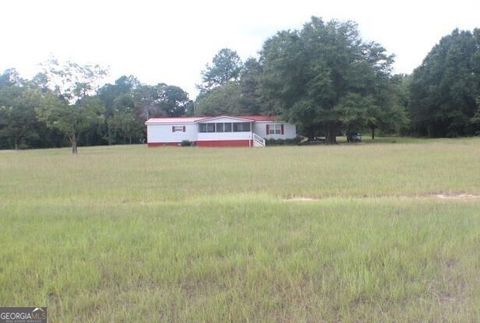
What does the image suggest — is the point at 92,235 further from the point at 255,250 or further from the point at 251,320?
the point at 251,320

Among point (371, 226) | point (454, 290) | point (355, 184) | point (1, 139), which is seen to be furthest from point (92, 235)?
point (1, 139)

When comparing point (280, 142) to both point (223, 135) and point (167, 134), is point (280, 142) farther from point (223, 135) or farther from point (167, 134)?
point (167, 134)

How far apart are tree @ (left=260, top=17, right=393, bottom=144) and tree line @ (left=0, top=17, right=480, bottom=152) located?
104 mm

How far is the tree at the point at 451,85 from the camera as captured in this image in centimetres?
5927

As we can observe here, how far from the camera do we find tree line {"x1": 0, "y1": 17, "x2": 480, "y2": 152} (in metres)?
43.6

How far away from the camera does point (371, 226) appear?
6.83 meters

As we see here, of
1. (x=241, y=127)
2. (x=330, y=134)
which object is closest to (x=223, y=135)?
(x=241, y=127)

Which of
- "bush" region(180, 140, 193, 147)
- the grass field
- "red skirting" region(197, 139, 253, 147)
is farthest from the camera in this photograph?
"bush" region(180, 140, 193, 147)

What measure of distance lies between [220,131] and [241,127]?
2412mm

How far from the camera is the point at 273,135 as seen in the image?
Answer: 5541 centimetres

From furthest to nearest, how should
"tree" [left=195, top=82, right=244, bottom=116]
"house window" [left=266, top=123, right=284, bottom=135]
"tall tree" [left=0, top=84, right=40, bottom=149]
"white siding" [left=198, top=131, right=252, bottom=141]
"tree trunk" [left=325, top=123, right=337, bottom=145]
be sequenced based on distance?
"tree" [left=195, top=82, right=244, bottom=116] → "tall tree" [left=0, top=84, right=40, bottom=149] → "house window" [left=266, top=123, right=284, bottom=135] → "white siding" [left=198, top=131, right=252, bottom=141] → "tree trunk" [left=325, top=123, right=337, bottom=145]

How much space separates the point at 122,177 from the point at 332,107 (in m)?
35.8

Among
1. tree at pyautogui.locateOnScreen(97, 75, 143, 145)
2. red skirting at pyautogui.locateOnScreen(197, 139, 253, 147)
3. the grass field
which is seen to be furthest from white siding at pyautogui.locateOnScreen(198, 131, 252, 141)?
the grass field

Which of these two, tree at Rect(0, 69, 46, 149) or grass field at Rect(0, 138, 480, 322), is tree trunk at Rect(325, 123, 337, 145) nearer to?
tree at Rect(0, 69, 46, 149)
